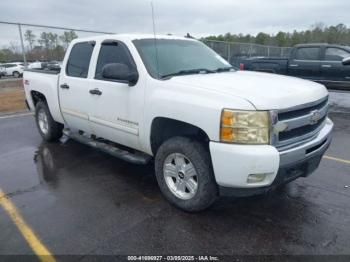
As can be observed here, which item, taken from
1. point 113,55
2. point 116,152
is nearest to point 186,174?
point 116,152

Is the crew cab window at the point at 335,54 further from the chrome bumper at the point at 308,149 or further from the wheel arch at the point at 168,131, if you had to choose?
the wheel arch at the point at 168,131

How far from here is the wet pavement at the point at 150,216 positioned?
10.3 ft

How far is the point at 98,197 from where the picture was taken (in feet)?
13.8

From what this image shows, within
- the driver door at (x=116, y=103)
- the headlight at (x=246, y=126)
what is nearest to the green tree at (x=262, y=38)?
the driver door at (x=116, y=103)

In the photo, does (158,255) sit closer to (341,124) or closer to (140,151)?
(140,151)

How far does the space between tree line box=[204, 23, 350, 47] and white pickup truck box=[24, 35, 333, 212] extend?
132ft

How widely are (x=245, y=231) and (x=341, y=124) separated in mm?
5625

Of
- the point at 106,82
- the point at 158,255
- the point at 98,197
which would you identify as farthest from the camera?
the point at 106,82

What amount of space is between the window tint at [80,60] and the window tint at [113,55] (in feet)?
1.03

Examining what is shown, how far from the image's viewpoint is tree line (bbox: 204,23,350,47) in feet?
158

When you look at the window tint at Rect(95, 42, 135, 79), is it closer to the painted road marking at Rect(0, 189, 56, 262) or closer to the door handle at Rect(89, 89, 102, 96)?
the door handle at Rect(89, 89, 102, 96)

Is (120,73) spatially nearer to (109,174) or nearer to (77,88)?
(77,88)

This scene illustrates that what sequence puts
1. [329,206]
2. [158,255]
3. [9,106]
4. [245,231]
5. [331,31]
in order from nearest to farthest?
[158,255] < [245,231] < [329,206] < [9,106] < [331,31]

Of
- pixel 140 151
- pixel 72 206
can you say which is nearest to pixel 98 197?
pixel 72 206
